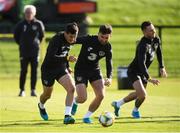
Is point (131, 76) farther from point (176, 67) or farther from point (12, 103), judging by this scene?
point (176, 67)

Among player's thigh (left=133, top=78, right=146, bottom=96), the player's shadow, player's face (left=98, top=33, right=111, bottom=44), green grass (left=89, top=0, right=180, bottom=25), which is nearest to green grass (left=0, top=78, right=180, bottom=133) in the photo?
the player's shadow

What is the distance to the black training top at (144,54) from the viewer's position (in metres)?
15.9

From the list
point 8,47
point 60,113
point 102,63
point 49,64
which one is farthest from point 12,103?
point 8,47

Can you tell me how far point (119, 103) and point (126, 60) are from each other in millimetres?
13800

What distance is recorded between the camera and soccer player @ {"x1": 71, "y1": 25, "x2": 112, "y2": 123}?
1520 centimetres

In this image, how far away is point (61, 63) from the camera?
15.2 m

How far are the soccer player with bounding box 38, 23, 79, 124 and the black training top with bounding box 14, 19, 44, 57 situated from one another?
5.41 metres

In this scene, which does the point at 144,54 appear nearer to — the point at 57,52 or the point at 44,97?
the point at 57,52

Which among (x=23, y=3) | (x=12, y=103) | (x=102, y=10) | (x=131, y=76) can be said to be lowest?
(x=102, y=10)

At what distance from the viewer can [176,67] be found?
1135 inches

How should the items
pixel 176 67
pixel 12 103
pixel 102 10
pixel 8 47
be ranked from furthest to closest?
pixel 102 10 < pixel 8 47 < pixel 176 67 < pixel 12 103

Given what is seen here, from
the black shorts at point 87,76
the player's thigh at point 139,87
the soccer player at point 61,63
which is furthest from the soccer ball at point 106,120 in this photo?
the player's thigh at point 139,87

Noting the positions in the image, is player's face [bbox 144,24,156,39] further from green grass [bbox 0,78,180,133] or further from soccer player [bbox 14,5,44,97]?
soccer player [bbox 14,5,44,97]

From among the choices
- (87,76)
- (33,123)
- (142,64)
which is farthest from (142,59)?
(33,123)
